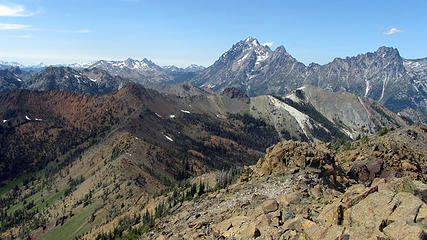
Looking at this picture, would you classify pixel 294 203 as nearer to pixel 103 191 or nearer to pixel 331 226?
pixel 331 226

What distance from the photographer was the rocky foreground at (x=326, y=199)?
28.7 metres

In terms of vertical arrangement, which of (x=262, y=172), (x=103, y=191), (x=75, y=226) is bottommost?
(x=75, y=226)

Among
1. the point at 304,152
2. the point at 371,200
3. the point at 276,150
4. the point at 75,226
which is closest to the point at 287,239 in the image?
the point at 371,200

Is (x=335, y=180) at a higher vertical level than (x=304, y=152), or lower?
lower

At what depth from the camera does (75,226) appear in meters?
179

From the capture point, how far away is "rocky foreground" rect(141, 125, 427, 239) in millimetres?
28683

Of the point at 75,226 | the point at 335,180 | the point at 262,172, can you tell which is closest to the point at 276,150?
the point at 262,172

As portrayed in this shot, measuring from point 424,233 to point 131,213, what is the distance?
15056 centimetres

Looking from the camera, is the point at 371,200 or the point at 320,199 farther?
the point at 320,199

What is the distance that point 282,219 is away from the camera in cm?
3956

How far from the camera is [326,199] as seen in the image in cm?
4775

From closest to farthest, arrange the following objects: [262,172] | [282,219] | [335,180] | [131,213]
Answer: [282,219] → [335,180] → [262,172] → [131,213]

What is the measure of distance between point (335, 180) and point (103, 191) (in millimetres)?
169224

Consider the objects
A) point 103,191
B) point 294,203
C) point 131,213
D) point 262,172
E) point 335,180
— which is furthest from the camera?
point 103,191
